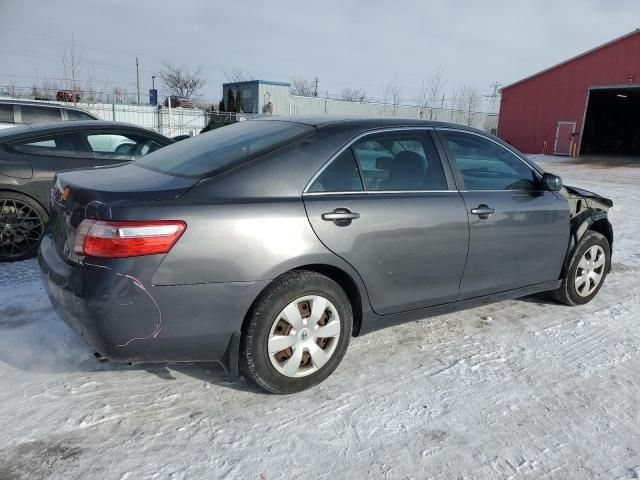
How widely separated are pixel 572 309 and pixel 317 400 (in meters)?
2.79

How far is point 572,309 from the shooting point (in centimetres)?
450

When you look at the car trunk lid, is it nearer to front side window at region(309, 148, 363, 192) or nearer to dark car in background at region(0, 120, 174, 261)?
front side window at region(309, 148, 363, 192)

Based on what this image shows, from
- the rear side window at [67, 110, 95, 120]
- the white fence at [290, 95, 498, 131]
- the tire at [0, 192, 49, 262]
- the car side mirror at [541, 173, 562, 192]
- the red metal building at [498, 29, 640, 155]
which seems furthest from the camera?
the white fence at [290, 95, 498, 131]

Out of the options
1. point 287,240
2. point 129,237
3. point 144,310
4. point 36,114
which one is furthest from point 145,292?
point 36,114

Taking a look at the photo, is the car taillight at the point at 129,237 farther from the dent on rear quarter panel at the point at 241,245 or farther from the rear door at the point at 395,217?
the rear door at the point at 395,217

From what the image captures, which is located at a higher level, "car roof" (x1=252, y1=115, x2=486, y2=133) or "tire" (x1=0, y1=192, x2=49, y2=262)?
"car roof" (x1=252, y1=115, x2=486, y2=133)

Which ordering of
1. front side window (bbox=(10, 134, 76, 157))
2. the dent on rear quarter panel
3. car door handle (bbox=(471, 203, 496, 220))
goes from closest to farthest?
the dent on rear quarter panel < car door handle (bbox=(471, 203, 496, 220)) < front side window (bbox=(10, 134, 76, 157))

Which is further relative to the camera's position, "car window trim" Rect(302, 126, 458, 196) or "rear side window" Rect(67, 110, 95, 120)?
"rear side window" Rect(67, 110, 95, 120)

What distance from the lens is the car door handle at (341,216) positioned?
2.87 metres

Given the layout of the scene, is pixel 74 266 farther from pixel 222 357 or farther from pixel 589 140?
pixel 589 140

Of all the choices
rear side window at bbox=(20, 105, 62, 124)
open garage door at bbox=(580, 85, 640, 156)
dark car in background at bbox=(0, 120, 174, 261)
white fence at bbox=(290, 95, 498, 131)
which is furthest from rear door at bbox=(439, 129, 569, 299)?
white fence at bbox=(290, 95, 498, 131)

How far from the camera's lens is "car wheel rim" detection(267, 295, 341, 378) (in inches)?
111

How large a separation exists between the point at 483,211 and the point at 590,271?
1703mm

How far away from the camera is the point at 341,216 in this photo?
291 centimetres
